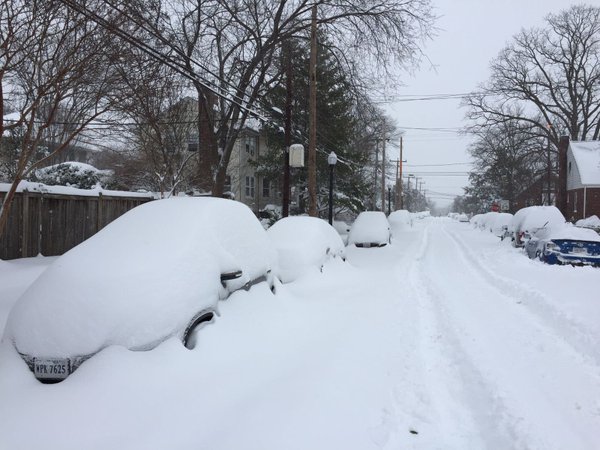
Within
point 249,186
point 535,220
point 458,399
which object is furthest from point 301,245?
point 249,186

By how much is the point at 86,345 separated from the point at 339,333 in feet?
11.2

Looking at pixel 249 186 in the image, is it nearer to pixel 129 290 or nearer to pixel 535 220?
pixel 535 220

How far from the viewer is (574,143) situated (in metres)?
38.3

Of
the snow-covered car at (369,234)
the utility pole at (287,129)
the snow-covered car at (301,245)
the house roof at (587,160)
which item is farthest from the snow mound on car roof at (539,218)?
the house roof at (587,160)

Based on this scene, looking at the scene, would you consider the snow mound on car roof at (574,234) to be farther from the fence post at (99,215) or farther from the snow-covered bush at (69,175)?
the snow-covered bush at (69,175)

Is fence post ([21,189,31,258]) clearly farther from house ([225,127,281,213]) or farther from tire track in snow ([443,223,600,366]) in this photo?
house ([225,127,281,213])

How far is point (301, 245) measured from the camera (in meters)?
9.36

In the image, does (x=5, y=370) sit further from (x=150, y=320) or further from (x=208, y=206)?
(x=208, y=206)

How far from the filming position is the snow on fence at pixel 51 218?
1053cm

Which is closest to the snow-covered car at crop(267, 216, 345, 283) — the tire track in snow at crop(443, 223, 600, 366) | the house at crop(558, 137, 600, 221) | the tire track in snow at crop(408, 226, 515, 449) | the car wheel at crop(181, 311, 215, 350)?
the tire track in snow at crop(408, 226, 515, 449)

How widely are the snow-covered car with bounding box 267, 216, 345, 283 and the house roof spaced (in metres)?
32.5

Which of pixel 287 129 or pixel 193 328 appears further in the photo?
pixel 287 129

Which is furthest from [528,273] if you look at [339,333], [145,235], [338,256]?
[145,235]

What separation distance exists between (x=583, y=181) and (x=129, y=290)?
39.7 metres
